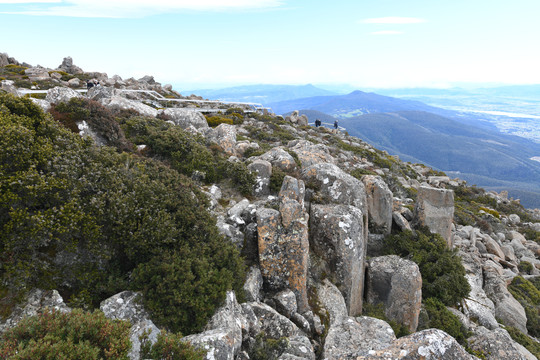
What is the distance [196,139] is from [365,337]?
13.7 metres

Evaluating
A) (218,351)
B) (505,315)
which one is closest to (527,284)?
(505,315)

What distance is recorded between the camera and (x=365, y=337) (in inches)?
368

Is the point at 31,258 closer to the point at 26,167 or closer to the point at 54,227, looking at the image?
the point at 54,227

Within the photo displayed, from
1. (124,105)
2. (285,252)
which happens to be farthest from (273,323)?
(124,105)

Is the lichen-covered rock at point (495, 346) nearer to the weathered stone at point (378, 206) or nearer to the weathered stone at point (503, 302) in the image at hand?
the weathered stone at point (503, 302)

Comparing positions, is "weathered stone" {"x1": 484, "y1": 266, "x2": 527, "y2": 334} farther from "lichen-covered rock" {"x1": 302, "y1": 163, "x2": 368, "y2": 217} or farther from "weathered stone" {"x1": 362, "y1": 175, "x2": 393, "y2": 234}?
"lichen-covered rock" {"x1": 302, "y1": 163, "x2": 368, "y2": 217}

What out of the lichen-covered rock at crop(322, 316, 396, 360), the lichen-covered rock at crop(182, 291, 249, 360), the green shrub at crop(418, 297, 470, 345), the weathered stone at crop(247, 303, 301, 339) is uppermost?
the lichen-covered rock at crop(182, 291, 249, 360)

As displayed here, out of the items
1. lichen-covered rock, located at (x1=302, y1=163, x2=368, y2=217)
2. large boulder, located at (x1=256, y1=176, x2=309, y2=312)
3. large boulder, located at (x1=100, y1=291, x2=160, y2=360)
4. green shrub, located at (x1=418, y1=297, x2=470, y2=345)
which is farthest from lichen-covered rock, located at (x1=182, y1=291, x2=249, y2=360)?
green shrub, located at (x1=418, y1=297, x2=470, y2=345)

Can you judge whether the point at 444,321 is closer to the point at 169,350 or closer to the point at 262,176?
the point at 262,176

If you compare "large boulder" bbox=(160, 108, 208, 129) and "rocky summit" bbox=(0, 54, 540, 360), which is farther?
"large boulder" bbox=(160, 108, 208, 129)

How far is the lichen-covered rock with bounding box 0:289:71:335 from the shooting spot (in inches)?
281

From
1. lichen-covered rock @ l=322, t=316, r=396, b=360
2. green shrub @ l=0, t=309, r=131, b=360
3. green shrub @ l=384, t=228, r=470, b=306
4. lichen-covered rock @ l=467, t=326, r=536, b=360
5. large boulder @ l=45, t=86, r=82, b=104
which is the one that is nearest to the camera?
green shrub @ l=0, t=309, r=131, b=360

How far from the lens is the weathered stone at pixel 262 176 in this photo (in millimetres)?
15289

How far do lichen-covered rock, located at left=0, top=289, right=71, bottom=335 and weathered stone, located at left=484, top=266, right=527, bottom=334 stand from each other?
20497 mm
